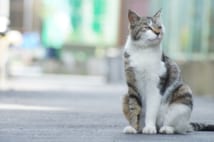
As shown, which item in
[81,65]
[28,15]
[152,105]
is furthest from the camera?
[28,15]

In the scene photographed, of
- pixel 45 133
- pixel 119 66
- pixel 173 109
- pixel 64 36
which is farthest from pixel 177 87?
pixel 64 36

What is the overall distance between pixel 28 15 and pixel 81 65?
29.5 meters

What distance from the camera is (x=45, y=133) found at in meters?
9.09

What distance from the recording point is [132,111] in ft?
28.6

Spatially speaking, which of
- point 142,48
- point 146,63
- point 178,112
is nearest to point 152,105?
point 178,112

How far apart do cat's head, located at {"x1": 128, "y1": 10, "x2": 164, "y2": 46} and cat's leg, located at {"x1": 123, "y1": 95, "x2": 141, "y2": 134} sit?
0.63 meters

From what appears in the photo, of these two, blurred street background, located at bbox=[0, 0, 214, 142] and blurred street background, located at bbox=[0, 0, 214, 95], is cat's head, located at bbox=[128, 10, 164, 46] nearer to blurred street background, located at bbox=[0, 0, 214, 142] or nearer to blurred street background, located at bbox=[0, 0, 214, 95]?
blurred street background, located at bbox=[0, 0, 214, 142]

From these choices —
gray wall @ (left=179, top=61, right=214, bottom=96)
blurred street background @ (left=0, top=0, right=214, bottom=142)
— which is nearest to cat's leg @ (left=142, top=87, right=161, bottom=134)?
blurred street background @ (left=0, top=0, right=214, bottom=142)

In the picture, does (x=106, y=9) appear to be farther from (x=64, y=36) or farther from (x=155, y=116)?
(x=155, y=116)

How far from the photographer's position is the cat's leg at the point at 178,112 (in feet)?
28.7

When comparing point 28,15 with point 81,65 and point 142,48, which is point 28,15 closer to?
point 81,65

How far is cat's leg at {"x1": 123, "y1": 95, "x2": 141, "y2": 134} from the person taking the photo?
872cm

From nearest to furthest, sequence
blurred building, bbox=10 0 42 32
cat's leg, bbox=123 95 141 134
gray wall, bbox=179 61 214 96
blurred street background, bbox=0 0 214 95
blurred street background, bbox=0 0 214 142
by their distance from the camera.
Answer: cat's leg, bbox=123 95 141 134
blurred street background, bbox=0 0 214 142
gray wall, bbox=179 61 214 96
blurred street background, bbox=0 0 214 95
blurred building, bbox=10 0 42 32

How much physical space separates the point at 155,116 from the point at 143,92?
296 mm
